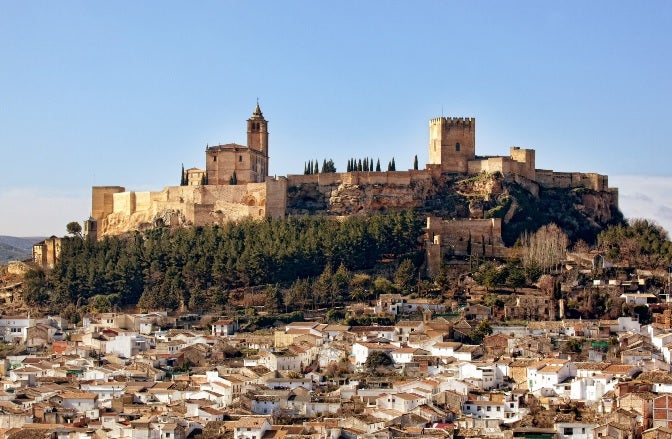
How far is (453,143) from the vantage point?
6488cm

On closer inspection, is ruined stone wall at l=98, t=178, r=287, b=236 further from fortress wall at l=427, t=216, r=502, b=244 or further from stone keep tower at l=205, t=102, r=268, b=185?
fortress wall at l=427, t=216, r=502, b=244

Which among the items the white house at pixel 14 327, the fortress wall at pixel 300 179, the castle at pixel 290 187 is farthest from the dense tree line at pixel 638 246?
the white house at pixel 14 327

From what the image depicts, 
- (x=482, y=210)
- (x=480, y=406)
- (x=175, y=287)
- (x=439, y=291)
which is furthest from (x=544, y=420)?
(x=482, y=210)

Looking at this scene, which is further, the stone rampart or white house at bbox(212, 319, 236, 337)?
the stone rampart

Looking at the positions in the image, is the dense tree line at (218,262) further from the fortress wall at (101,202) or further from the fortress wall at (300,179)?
the fortress wall at (101,202)

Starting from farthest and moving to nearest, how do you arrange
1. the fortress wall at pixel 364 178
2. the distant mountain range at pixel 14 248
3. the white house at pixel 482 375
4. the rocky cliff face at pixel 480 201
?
the distant mountain range at pixel 14 248
the fortress wall at pixel 364 178
the rocky cliff face at pixel 480 201
the white house at pixel 482 375

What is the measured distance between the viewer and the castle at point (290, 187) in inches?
2475

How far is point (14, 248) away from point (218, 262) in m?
61.9

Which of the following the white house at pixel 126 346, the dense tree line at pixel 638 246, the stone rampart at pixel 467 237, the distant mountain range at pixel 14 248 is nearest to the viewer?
the white house at pixel 126 346


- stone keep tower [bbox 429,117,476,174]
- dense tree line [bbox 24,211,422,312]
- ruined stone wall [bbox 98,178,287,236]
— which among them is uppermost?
stone keep tower [bbox 429,117,476,174]

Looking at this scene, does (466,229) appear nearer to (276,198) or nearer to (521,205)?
(521,205)

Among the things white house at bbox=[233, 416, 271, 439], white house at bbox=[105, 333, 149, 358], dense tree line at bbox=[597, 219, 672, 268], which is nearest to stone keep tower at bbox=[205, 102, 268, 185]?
dense tree line at bbox=[597, 219, 672, 268]

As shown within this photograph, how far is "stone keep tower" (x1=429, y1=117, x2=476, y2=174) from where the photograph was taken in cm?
6462

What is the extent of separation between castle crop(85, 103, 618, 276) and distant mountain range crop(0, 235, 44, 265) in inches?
1196
